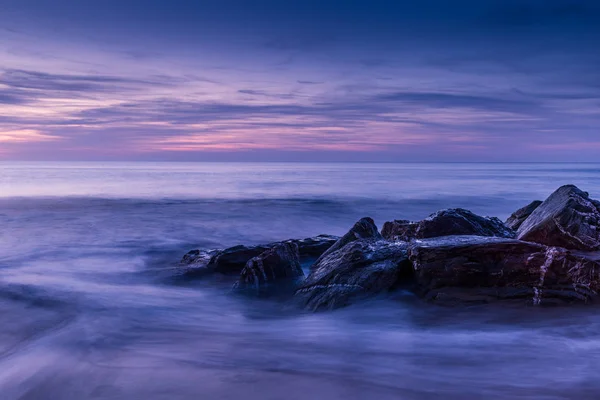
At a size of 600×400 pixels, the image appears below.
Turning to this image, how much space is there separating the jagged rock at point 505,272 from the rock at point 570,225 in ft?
1.10

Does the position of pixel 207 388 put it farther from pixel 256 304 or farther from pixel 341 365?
pixel 256 304

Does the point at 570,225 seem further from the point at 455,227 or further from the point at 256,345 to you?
the point at 256,345

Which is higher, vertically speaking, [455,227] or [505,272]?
[455,227]

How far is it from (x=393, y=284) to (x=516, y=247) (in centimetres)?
157

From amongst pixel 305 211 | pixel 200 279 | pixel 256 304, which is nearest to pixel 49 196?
pixel 305 211

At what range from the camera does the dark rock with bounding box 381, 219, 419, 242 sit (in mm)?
8852

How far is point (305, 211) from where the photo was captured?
74.0ft

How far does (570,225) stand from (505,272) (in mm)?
1361

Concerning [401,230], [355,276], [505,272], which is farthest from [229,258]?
[505,272]

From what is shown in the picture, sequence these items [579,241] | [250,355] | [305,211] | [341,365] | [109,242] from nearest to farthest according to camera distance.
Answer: [341,365]
[250,355]
[579,241]
[109,242]
[305,211]

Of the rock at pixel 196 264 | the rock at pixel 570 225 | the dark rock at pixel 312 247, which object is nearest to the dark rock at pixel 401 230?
the dark rock at pixel 312 247

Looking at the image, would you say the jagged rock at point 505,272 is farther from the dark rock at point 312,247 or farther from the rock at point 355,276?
the dark rock at point 312,247

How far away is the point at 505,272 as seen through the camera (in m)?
6.34

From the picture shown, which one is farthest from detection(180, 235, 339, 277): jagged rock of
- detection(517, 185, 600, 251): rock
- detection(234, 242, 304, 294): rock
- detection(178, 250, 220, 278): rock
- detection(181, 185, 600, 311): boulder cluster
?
detection(517, 185, 600, 251): rock
